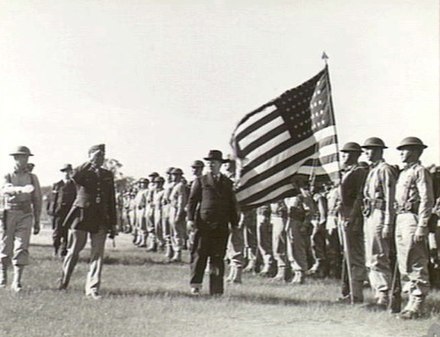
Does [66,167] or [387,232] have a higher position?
[66,167]

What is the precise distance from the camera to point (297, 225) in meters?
9.26

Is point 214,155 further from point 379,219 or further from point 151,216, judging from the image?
point 151,216

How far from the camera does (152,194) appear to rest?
49.3 feet

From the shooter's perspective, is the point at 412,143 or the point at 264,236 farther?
the point at 264,236

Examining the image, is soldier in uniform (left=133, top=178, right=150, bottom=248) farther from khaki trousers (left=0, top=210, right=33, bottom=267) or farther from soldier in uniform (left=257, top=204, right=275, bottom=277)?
khaki trousers (left=0, top=210, right=33, bottom=267)

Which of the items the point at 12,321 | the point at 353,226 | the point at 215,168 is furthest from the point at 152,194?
the point at 12,321

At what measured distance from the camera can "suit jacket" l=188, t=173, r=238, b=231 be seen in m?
7.59

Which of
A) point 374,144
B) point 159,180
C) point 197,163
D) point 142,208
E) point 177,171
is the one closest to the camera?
point 374,144

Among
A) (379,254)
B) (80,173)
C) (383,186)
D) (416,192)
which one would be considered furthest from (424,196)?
(80,173)

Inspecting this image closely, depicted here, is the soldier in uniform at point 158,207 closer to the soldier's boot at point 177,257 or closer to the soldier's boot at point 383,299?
the soldier's boot at point 177,257

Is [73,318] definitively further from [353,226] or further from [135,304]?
[353,226]

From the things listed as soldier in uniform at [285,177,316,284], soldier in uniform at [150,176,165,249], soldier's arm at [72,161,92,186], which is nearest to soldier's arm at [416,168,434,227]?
soldier in uniform at [285,177,316,284]

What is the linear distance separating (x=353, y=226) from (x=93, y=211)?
2.71 metres

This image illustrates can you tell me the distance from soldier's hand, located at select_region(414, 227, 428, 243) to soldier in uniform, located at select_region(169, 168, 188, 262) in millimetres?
6153
